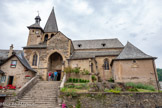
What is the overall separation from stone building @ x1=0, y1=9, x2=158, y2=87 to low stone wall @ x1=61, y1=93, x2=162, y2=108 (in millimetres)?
5146

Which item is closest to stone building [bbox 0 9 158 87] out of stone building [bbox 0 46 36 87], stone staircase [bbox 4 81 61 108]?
stone building [bbox 0 46 36 87]

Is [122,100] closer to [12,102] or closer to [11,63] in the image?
[12,102]

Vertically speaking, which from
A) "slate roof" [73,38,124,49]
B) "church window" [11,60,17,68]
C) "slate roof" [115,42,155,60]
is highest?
"slate roof" [73,38,124,49]

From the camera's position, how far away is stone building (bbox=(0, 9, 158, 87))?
607 inches

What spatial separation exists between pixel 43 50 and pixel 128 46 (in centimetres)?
1556

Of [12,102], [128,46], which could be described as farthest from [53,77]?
[128,46]

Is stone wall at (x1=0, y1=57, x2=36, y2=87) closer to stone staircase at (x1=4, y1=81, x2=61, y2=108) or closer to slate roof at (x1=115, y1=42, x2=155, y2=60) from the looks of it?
stone staircase at (x1=4, y1=81, x2=61, y2=108)

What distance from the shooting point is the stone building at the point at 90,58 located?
15.4 meters

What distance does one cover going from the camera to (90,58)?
18.1 meters

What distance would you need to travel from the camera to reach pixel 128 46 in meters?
18.8

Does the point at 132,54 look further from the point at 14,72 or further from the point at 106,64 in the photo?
the point at 14,72

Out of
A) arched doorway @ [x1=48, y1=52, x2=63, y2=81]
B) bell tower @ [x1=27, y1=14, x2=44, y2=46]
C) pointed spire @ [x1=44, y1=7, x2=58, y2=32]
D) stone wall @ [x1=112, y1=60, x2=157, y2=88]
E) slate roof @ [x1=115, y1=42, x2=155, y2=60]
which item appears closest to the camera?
stone wall @ [x1=112, y1=60, x2=157, y2=88]

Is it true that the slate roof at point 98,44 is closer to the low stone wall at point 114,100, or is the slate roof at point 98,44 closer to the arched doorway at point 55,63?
the arched doorway at point 55,63

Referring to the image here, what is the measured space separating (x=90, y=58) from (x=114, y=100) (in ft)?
30.0
